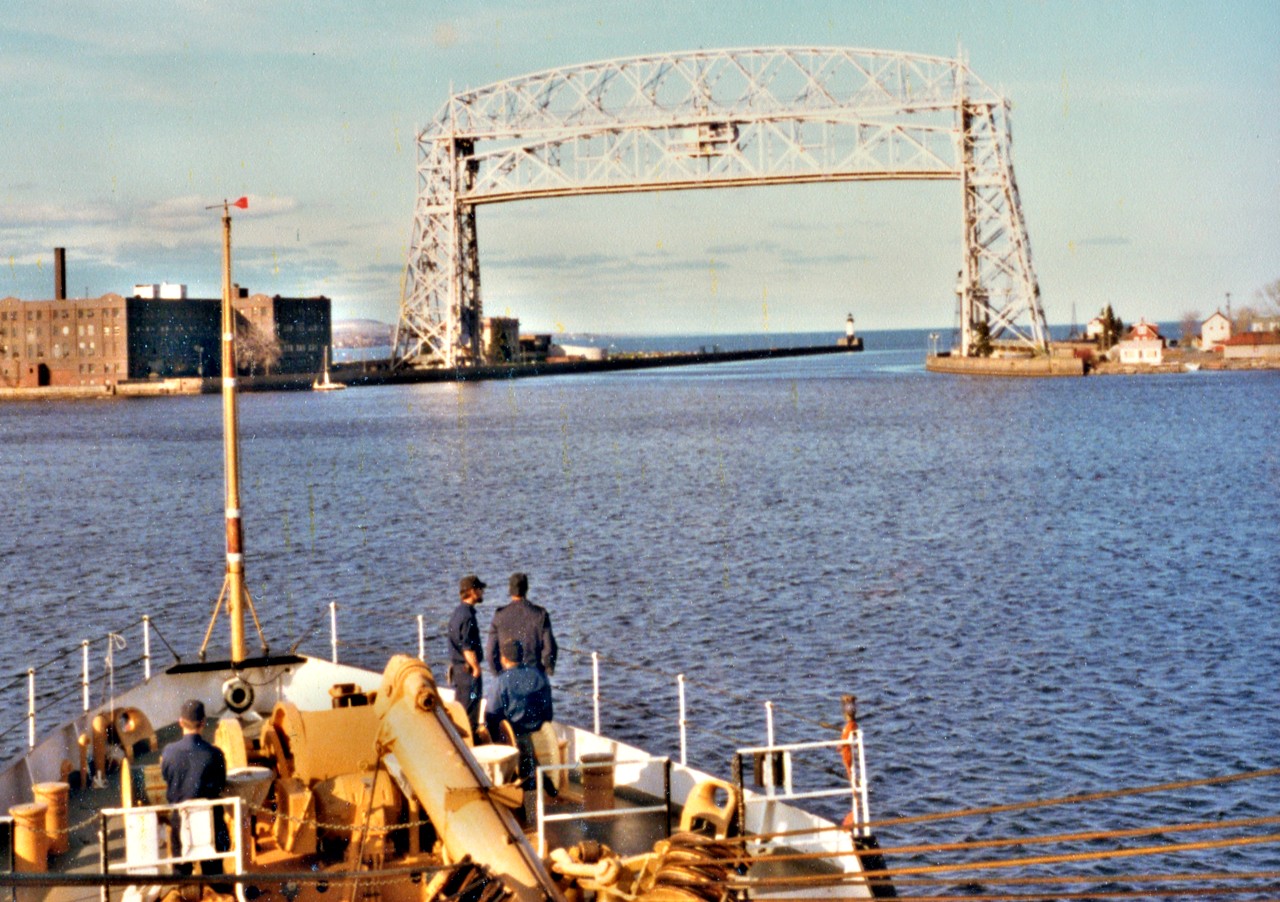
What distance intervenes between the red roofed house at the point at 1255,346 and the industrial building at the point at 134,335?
96.5 meters

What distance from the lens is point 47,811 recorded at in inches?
406

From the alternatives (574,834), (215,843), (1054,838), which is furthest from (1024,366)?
(1054,838)

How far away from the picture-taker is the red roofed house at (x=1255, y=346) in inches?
6127

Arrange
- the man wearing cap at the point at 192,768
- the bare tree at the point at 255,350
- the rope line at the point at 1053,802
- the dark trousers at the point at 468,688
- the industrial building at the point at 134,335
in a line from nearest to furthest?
the rope line at the point at 1053,802 < the man wearing cap at the point at 192,768 < the dark trousers at the point at 468,688 < the industrial building at the point at 134,335 < the bare tree at the point at 255,350

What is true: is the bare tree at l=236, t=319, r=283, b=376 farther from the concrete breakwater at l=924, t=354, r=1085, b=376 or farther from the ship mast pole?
the ship mast pole

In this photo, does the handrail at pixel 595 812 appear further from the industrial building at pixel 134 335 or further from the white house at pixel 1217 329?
the white house at pixel 1217 329

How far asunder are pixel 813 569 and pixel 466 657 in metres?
25.9

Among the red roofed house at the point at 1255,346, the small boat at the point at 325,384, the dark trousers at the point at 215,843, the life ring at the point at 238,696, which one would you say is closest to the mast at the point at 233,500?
the life ring at the point at 238,696

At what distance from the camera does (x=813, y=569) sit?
37.7m

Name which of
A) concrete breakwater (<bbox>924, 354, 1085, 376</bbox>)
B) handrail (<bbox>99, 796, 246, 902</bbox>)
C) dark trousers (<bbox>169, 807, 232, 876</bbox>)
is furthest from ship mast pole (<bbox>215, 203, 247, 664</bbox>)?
concrete breakwater (<bbox>924, 354, 1085, 376</bbox>)

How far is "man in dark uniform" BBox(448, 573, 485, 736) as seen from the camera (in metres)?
12.4

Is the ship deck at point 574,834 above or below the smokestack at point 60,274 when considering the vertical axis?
below

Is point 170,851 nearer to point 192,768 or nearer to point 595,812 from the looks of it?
point 192,768

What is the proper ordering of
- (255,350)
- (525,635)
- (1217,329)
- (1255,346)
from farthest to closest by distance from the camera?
1. (1217,329)
2. (255,350)
3. (1255,346)
4. (525,635)
